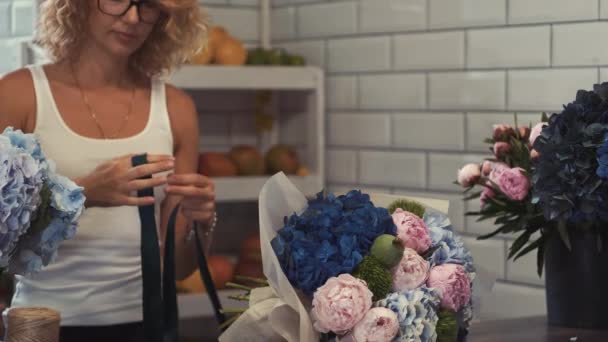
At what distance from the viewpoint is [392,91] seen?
3.05 meters

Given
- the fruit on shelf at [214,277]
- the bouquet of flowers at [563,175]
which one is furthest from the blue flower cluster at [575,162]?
the fruit on shelf at [214,277]

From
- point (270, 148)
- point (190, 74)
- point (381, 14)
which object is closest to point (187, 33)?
point (190, 74)

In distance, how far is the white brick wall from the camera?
8.34 feet

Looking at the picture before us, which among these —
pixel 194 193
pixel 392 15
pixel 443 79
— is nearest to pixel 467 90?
pixel 443 79

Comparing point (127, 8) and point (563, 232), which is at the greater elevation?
point (127, 8)

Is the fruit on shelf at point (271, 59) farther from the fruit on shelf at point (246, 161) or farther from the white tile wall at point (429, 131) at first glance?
the white tile wall at point (429, 131)

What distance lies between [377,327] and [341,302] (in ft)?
0.20

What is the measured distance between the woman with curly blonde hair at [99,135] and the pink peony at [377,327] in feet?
2.75

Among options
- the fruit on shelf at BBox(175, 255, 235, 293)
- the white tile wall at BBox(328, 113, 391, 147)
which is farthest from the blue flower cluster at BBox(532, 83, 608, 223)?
the fruit on shelf at BBox(175, 255, 235, 293)

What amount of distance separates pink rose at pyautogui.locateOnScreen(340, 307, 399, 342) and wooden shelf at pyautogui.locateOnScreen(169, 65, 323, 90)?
169 cm

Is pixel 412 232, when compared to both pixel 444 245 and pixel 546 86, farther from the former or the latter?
pixel 546 86

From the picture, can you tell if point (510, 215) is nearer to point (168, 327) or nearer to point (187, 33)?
point (168, 327)

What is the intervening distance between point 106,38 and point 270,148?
3.87ft

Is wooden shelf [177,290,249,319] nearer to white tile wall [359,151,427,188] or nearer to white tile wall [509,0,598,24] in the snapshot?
white tile wall [359,151,427,188]
